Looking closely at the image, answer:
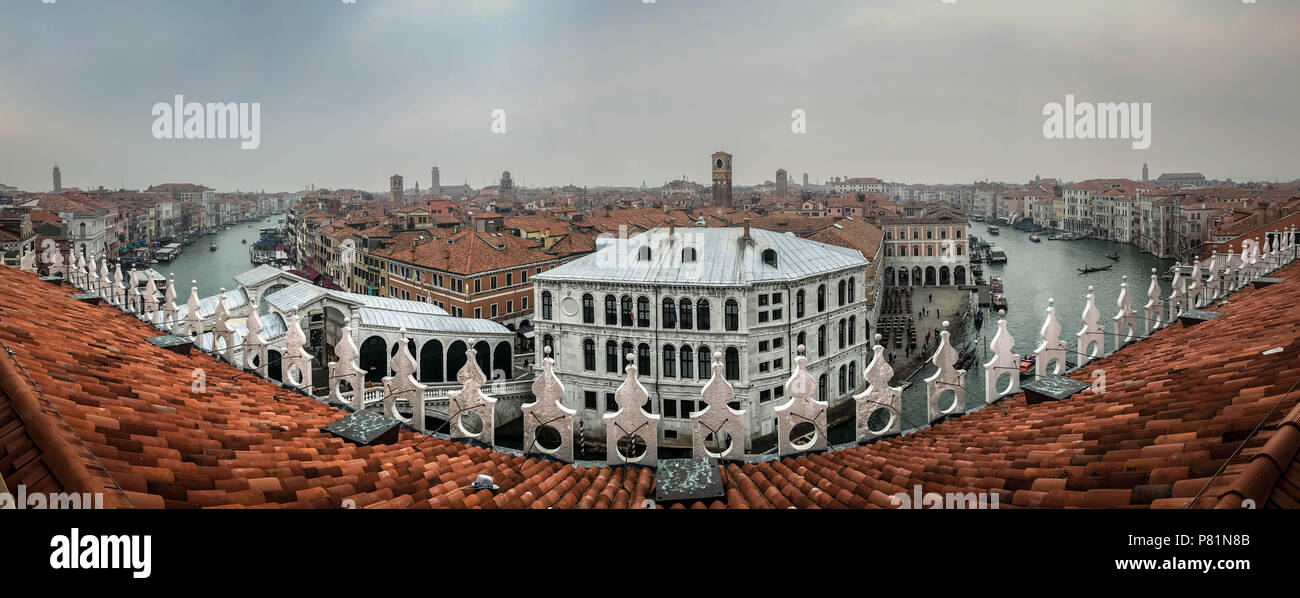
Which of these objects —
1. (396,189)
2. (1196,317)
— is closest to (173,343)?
(1196,317)

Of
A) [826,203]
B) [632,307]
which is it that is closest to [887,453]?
[632,307]

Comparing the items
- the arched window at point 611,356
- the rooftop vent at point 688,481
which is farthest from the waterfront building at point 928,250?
the rooftop vent at point 688,481

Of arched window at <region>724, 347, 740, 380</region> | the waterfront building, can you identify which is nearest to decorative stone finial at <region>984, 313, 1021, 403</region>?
arched window at <region>724, 347, 740, 380</region>

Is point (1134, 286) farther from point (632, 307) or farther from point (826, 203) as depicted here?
point (632, 307)

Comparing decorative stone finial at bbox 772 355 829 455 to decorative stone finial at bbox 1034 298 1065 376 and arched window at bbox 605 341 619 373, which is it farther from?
arched window at bbox 605 341 619 373

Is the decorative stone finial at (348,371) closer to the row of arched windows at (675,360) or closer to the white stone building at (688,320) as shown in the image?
the white stone building at (688,320)
